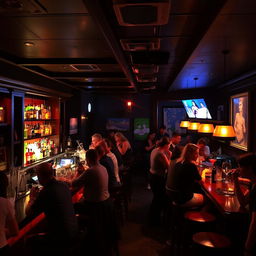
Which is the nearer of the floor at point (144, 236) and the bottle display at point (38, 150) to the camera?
the floor at point (144, 236)

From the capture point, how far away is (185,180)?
4.01m

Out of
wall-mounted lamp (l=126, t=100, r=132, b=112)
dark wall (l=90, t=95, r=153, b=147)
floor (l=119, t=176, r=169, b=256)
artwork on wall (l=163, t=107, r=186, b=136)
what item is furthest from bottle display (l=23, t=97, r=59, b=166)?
artwork on wall (l=163, t=107, r=186, b=136)

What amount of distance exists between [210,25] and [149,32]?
0.80 m

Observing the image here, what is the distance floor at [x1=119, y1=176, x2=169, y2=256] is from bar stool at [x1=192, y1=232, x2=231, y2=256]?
4.24 ft

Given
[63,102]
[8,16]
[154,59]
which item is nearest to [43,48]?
[8,16]

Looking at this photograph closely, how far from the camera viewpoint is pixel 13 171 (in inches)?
177

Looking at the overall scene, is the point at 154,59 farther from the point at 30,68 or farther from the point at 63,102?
the point at 63,102

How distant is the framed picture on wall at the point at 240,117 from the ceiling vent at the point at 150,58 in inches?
119

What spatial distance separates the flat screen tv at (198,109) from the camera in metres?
8.91

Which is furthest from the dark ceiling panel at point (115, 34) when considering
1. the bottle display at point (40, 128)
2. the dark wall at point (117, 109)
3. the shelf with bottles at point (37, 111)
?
the dark wall at point (117, 109)

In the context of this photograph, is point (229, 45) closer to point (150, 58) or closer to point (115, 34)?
point (150, 58)

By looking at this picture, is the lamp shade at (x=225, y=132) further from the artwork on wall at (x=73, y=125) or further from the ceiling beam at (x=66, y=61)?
the artwork on wall at (x=73, y=125)

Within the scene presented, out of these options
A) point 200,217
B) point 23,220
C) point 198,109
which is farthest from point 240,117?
point 23,220

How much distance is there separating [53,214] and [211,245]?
1.60 meters
